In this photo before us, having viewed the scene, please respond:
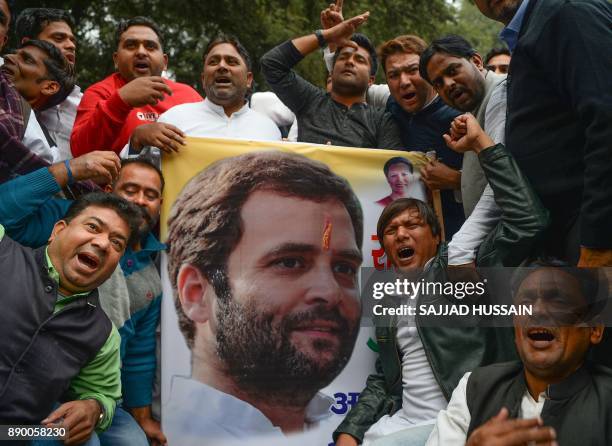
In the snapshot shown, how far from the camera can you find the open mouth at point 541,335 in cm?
277

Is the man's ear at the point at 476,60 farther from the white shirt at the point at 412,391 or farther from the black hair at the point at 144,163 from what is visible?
the black hair at the point at 144,163

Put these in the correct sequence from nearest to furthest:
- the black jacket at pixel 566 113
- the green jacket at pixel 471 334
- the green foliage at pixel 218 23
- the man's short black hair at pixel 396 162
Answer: the black jacket at pixel 566 113 < the green jacket at pixel 471 334 < the man's short black hair at pixel 396 162 < the green foliage at pixel 218 23

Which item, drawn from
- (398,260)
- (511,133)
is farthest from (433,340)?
(511,133)

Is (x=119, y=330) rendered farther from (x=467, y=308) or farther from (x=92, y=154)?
(x=467, y=308)

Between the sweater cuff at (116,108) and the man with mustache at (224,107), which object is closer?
the sweater cuff at (116,108)

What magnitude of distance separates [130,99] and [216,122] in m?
0.73

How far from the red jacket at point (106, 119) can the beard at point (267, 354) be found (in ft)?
3.81

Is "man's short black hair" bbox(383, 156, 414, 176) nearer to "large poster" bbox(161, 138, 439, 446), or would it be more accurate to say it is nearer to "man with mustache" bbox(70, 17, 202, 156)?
"large poster" bbox(161, 138, 439, 446)

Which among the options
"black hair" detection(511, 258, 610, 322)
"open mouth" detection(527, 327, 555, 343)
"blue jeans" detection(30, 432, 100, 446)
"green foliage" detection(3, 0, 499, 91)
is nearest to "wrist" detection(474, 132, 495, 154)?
"black hair" detection(511, 258, 610, 322)

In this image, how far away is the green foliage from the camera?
34.0 ft

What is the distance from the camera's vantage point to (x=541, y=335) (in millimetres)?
2789

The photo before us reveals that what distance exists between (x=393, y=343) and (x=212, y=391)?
3.28ft

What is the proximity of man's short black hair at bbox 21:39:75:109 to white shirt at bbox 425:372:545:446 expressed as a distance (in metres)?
2.88

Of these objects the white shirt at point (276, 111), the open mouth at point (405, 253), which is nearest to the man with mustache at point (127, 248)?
the open mouth at point (405, 253)
